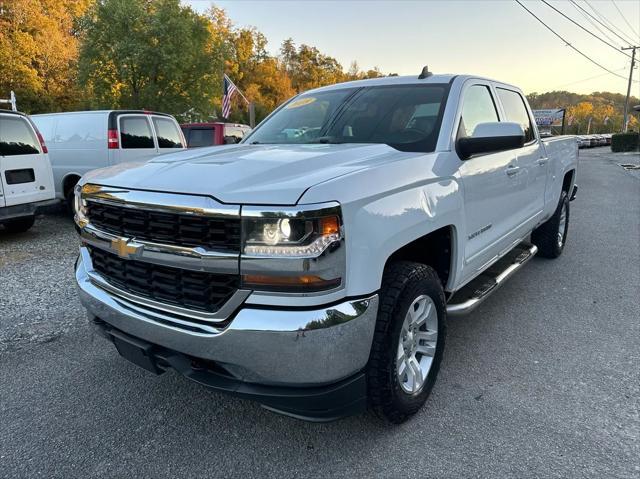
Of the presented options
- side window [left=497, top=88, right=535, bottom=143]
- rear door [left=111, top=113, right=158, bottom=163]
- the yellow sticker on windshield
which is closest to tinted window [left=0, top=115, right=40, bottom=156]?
rear door [left=111, top=113, right=158, bottom=163]

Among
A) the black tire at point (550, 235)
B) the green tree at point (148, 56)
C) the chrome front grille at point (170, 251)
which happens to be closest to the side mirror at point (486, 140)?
the chrome front grille at point (170, 251)

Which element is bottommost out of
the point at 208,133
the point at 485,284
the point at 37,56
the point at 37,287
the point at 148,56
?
the point at 37,287

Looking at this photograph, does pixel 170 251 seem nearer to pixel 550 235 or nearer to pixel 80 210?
pixel 80 210

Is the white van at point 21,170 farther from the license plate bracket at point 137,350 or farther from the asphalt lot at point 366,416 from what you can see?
the license plate bracket at point 137,350

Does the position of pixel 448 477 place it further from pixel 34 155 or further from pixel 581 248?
pixel 34 155

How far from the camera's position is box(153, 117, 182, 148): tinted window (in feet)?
29.9

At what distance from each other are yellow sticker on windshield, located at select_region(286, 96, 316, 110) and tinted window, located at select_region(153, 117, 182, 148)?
578cm

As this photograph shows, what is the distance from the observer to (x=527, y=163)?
4.14 metres

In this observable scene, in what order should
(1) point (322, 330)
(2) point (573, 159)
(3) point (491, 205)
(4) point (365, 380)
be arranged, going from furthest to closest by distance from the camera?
1. (2) point (573, 159)
2. (3) point (491, 205)
3. (4) point (365, 380)
4. (1) point (322, 330)

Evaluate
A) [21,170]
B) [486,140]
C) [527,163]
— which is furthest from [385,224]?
[21,170]

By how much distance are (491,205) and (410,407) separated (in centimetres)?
162

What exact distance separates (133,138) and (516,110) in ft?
22.1

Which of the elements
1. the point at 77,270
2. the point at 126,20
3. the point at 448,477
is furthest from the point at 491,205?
the point at 126,20

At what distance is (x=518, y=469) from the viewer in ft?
7.40
